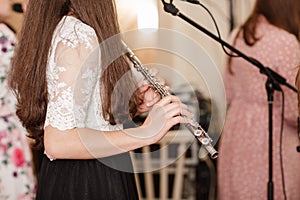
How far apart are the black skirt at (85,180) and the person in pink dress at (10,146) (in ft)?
2.97

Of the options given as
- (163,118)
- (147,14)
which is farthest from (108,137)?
(147,14)

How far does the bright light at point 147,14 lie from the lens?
2.94 m

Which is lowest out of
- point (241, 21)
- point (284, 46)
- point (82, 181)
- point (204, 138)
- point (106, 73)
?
point (82, 181)

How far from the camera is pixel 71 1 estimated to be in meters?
1.57

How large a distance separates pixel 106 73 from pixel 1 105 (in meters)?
1.03

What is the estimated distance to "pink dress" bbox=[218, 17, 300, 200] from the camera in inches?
105

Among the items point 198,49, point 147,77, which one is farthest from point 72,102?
point 198,49

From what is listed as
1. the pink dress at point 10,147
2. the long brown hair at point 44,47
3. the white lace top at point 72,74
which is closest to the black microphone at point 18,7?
the pink dress at point 10,147

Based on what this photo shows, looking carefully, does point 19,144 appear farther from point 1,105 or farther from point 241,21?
point 241,21

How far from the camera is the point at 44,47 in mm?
1545

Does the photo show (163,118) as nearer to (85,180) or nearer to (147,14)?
(85,180)

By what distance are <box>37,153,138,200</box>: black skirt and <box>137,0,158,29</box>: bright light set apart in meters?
1.41

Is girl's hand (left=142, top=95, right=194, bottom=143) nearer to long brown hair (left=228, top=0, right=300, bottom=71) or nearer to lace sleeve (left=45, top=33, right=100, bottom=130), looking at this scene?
lace sleeve (left=45, top=33, right=100, bottom=130)

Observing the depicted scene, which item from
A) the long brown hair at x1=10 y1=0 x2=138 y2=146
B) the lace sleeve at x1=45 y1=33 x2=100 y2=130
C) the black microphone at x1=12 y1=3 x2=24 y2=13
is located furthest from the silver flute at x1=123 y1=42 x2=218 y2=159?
the black microphone at x1=12 y1=3 x2=24 y2=13
